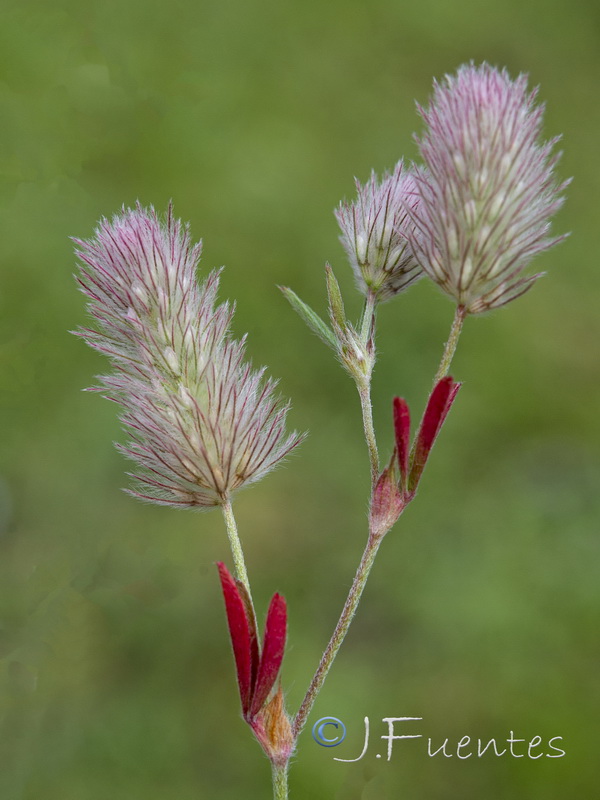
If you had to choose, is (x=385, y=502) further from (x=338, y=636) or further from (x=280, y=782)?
(x=280, y=782)

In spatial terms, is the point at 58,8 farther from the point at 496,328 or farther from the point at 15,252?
the point at 496,328

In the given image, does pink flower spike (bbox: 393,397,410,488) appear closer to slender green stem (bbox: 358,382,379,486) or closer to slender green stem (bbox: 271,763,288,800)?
slender green stem (bbox: 358,382,379,486)

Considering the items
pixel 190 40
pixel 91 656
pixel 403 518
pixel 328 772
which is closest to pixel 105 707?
pixel 91 656

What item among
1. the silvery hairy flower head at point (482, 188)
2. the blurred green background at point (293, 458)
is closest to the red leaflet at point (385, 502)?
the silvery hairy flower head at point (482, 188)

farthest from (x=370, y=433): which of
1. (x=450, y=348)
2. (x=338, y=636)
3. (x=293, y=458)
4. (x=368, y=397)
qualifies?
(x=293, y=458)

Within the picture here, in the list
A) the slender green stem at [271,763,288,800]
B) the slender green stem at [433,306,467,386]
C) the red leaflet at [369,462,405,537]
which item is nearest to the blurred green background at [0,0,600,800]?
the slender green stem at [271,763,288,800]

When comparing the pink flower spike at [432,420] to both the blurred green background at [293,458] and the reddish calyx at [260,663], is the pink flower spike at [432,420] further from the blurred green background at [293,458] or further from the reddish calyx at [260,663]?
the blurred green background at [293,458]
